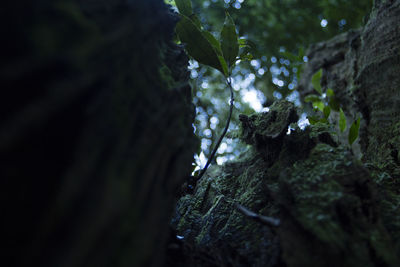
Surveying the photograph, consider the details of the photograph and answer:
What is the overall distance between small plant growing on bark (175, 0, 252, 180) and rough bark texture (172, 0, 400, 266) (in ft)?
0.76

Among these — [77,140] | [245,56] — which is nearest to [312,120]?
[245,56]

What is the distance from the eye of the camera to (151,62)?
0.72 metres

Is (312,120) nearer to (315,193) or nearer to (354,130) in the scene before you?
(354,130)

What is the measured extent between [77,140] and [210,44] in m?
0.79

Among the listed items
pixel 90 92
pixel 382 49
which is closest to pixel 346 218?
pixel 90 92

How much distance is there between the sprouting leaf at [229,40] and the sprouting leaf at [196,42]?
0.07 meters

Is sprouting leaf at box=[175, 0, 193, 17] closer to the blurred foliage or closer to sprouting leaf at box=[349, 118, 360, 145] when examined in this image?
sprouting leaf at box=[349, 118, 360, 145]

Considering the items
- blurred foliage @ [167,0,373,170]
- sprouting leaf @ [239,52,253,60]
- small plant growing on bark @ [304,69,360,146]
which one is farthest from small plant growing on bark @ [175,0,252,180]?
blurred foliage @ [167,0,373,170]

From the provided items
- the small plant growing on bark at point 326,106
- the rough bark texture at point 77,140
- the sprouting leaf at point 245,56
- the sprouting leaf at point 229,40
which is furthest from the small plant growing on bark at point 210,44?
the small plant growing on bark at point 326,106

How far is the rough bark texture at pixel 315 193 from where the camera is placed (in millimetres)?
758

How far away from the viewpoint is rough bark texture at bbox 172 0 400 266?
758mm

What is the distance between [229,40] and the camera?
3.89ft

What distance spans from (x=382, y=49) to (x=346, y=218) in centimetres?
130

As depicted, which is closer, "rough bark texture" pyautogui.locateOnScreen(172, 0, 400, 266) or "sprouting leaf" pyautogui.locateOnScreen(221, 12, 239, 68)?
"rough bark texture" pyautogui.locateOnScreen(172, 0, 400, 266)
